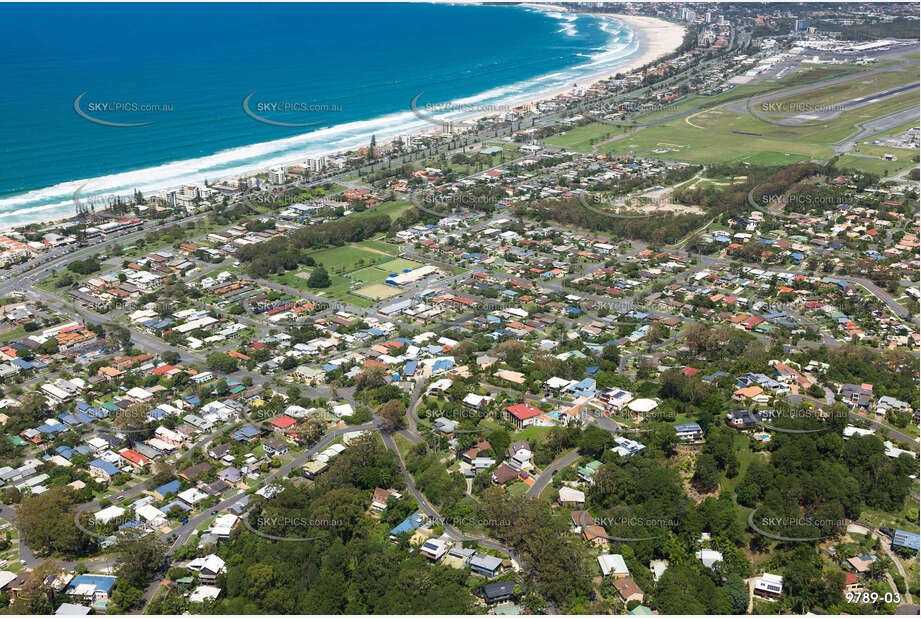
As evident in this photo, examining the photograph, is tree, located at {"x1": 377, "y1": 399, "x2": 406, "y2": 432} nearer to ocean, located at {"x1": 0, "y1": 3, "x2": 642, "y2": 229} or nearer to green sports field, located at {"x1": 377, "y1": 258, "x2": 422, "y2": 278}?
green sports field, located at {"x1": 377, "y1": 258, "x2": 422, "y2": 278}

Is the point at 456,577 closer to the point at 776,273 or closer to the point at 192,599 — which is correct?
the point at 192,599

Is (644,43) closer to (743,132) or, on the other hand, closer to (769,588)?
(743,132)

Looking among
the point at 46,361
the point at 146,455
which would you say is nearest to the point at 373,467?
the point at 146,455
